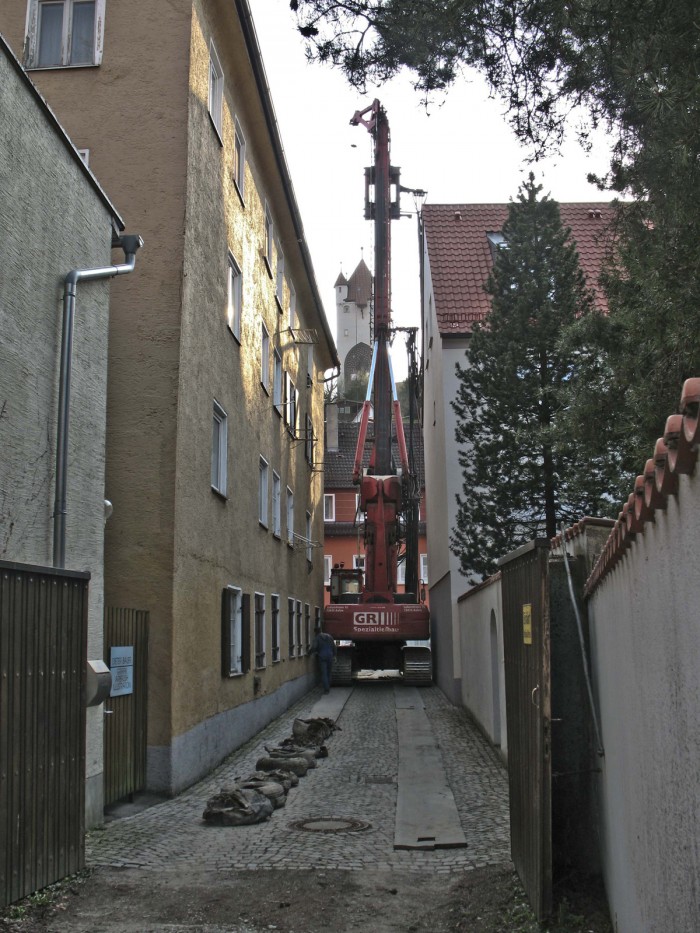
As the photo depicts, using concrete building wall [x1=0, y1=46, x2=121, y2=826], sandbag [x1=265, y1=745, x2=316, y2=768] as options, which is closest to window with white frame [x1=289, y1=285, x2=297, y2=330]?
sandbag [x1=265, y1=745, x2=316, y2=768]

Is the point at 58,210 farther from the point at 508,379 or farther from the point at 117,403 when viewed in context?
the point at 508,379

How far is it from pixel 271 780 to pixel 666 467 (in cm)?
890

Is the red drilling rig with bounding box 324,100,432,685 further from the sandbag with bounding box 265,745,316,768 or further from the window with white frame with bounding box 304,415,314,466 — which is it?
the sandbag with bounding box 265,745,316,768

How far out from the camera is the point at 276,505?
66.8 feet

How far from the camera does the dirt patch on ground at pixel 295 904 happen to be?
225 inches

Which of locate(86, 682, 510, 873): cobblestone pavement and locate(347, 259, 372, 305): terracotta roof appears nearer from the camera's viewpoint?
locate(86, 682, 510, 873): cobblestone pavement

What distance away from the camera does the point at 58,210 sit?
8.27m

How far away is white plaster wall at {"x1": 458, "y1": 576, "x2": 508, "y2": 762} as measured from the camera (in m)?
13.2

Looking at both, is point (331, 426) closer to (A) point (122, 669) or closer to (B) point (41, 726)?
(A) point (122, 669)

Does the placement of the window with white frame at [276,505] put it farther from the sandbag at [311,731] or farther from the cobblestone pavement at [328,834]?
the cobblestone pavement at [328,834]

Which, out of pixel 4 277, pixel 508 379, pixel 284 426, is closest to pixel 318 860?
pixel 4 277

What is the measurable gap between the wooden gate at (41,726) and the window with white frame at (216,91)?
8930 mm

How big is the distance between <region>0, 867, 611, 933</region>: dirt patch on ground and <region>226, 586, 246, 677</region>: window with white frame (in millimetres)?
6256

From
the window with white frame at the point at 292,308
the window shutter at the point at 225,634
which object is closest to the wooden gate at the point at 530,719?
the window shutter at the point at 225,634
